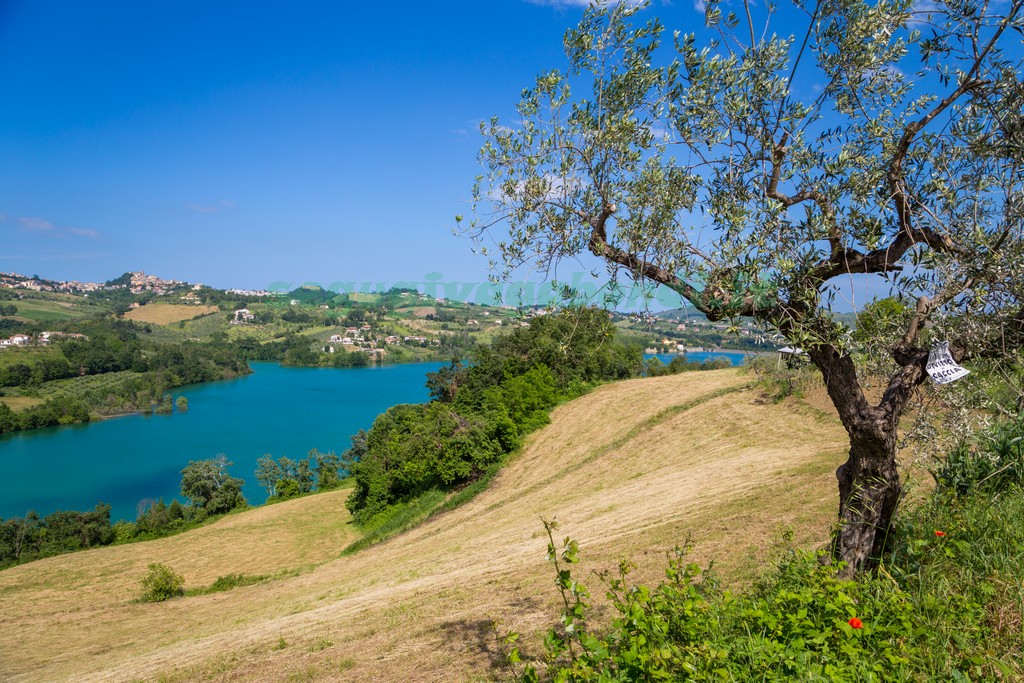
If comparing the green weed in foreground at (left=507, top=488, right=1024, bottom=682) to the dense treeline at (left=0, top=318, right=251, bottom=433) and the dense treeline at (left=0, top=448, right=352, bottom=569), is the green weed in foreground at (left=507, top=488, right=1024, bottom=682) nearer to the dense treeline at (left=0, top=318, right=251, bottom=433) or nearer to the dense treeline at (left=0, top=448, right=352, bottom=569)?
the dense treeline at (left=0, top=448, right=352, bottom=569)

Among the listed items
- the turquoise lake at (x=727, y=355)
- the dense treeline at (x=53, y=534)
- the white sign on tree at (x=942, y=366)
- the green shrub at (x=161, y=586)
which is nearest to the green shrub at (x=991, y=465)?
the white sign on tree at (x=942, y=366)

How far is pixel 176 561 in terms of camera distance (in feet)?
104

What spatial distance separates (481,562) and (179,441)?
9253cm

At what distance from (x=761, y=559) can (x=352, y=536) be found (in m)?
29.0

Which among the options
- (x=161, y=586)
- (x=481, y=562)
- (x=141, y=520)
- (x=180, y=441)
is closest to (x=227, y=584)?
(x=161, y=586)

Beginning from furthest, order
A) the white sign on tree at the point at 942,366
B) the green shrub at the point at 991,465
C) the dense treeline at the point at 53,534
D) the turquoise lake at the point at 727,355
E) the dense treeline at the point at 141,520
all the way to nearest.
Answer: the dense treeline at the point at 141,520 < the dense treeline at the point at 53,534 < the green shrub at the point at 991,465 < the turquoise lake at the point at 727,355 < the white sign on tree at the point at 942,366

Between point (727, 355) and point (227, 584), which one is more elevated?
point (727, 355)

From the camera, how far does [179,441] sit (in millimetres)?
87250

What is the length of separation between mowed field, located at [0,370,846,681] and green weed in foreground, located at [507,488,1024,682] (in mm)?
2321

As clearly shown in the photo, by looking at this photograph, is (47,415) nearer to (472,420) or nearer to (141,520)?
(141,520)

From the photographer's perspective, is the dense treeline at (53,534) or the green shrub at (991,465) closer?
the green shrub at (991,465)

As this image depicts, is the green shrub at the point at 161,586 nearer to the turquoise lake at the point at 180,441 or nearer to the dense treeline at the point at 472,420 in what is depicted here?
the dense treeline at the point at 472,420

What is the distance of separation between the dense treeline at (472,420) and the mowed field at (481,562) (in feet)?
7.02

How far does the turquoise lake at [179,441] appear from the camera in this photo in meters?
66.1
